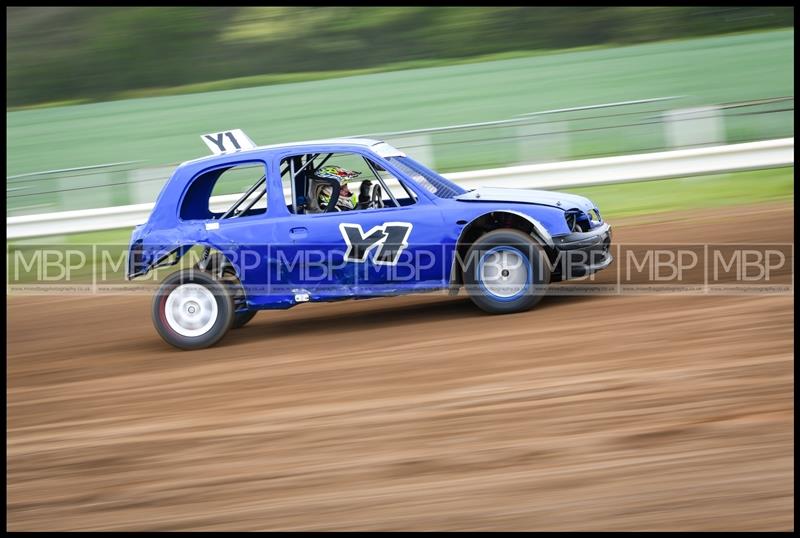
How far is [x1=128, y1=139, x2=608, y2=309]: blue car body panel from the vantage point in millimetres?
8156

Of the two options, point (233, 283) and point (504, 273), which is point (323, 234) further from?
point (504, 273)

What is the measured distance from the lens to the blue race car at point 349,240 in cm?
816

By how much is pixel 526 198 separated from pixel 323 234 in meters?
1.76

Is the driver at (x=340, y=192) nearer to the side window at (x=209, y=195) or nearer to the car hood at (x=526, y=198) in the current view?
the side window at (x=209, y=195)

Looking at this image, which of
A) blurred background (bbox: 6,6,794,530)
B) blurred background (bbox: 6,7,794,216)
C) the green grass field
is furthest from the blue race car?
the green grass field

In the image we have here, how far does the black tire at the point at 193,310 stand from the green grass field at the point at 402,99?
1243 centimetres

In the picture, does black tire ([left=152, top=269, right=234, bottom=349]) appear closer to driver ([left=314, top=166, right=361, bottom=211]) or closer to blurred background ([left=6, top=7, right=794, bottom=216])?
driver ([left=314, top=166, right=361, bottom=211])

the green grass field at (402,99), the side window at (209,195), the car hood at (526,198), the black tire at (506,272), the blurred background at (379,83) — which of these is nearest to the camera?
the black tire at (506,272)

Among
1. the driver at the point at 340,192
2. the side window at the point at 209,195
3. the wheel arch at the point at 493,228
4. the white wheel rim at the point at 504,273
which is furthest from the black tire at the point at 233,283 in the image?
the white wheel rim at the point at 504,273

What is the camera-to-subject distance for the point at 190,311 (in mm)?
8562

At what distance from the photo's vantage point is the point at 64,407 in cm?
724

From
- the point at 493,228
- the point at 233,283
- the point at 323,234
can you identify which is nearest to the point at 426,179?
the point at 493,228

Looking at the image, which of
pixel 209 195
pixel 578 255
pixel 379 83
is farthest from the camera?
pixel 379 83

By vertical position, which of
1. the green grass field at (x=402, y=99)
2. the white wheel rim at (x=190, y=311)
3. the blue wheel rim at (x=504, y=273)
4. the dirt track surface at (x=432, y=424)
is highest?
the green grass field at (x=402, y=99)
